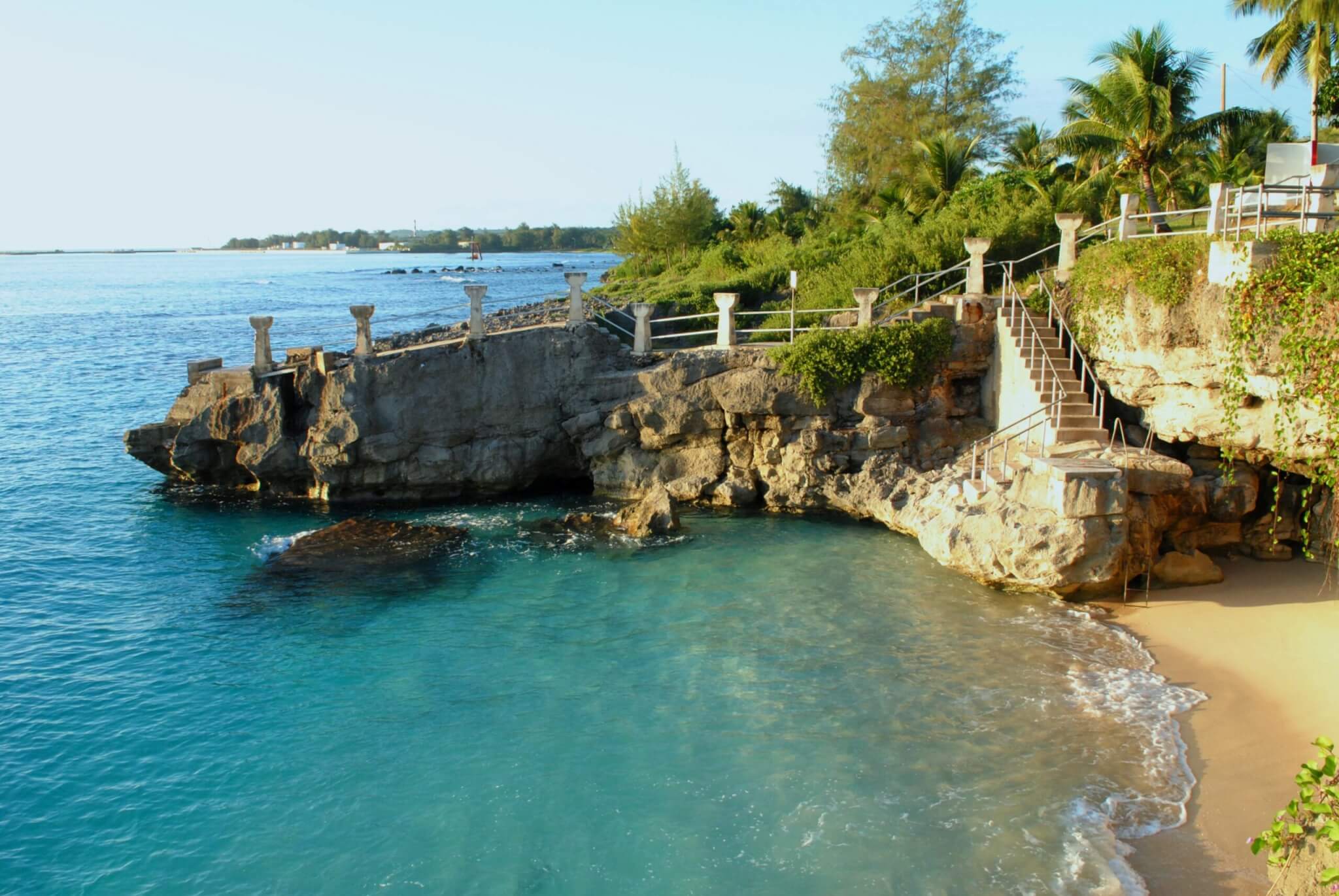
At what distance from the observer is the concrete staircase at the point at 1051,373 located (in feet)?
57.9

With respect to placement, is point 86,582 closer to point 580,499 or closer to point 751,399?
point 580,499

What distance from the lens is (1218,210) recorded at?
16.8m

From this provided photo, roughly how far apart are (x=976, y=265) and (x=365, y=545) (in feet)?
48.6

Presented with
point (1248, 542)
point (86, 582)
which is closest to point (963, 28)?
point (1248, 542)

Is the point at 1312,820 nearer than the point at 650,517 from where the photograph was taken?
Yes

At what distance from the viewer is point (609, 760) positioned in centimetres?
1148

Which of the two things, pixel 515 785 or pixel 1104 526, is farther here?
pixel 1104 526

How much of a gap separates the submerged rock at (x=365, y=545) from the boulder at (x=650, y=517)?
11.3 feet

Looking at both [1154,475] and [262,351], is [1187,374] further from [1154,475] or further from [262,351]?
[262,351]

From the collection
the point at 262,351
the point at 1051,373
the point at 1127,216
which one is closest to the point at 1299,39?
the point at 1127,216

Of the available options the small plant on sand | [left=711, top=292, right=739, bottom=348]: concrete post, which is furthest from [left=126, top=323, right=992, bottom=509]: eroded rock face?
the small plant on sand

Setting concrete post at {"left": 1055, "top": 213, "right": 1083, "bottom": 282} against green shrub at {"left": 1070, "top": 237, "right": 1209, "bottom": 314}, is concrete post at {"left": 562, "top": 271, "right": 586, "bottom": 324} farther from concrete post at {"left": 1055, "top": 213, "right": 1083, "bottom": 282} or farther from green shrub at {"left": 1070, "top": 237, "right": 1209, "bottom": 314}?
green shrub at {"left": 1070, "top": 237, "right": 1209, "bottom": 314}

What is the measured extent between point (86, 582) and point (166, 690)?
5.73 m

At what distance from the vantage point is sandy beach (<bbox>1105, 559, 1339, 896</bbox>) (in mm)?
9609
